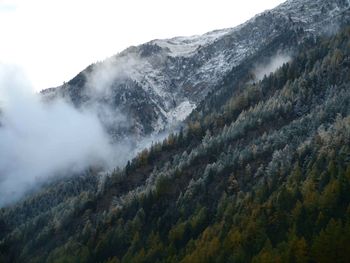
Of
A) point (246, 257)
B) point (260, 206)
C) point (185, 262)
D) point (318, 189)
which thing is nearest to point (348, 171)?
point (318, 189)

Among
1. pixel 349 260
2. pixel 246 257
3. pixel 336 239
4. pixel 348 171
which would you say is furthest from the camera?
pixel 348 171

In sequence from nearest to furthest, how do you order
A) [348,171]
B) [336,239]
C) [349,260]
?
1. [349,260]
2. [336,239]
3. [348,171]

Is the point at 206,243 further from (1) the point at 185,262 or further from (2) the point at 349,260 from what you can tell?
(2) the point at 349,260

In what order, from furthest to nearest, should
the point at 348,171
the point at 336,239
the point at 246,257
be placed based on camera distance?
the point at 348,171 → the point at 246,257 → the point at 336,239

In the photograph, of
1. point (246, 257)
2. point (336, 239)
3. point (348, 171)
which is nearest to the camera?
point (336, 239)

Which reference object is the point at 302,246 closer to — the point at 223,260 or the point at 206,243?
the point at 223,260

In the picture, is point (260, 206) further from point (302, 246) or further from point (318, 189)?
point (302, 246)

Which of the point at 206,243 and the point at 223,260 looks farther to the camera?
the point at 206,243

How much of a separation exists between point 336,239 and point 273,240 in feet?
101

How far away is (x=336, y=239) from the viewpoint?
149m

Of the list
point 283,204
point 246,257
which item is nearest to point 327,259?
point 246,257

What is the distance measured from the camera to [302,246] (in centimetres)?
15288

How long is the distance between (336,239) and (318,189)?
4638 centimetres

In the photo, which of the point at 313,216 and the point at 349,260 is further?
the point at 313,216
